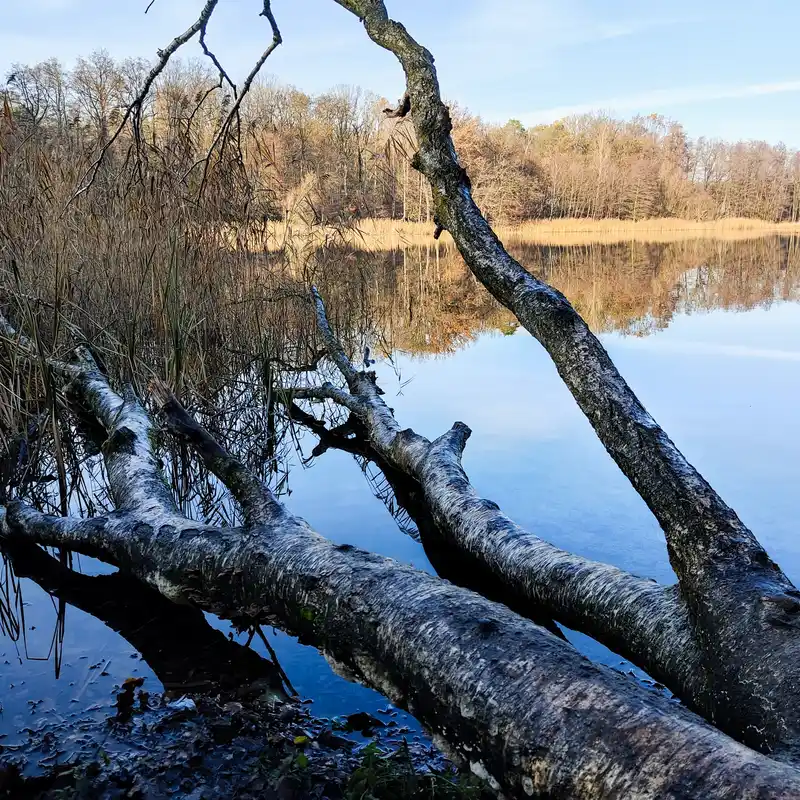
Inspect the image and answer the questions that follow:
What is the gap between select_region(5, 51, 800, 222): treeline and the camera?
5.23 meters

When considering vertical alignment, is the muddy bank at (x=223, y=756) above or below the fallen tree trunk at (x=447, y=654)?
below

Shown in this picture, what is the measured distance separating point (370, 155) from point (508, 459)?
4524mm

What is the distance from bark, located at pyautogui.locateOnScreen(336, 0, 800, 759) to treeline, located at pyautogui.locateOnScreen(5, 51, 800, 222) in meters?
0.48

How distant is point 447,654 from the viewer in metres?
A: 1.62

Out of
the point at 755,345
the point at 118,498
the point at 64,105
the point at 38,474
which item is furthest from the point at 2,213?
the point at 755,345

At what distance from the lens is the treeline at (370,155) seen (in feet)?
17.2

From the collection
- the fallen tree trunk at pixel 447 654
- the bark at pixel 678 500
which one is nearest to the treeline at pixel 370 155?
the bark at pixel 678 500

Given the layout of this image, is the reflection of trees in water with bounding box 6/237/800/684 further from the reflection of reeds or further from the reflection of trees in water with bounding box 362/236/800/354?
the reflection of reeds

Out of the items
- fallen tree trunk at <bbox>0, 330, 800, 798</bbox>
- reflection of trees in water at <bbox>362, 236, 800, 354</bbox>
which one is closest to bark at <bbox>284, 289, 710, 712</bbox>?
fallen tree trunk at <bbox>0, 330, 800, 798</bbox>

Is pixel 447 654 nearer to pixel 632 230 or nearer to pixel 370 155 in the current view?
pixel 370 155

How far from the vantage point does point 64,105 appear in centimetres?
536

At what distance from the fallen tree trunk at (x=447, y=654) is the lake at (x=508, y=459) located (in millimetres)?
272

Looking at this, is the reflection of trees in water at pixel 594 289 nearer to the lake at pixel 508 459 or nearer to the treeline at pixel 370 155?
the lake at pixel 508 459

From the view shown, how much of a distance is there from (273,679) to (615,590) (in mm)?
1074
